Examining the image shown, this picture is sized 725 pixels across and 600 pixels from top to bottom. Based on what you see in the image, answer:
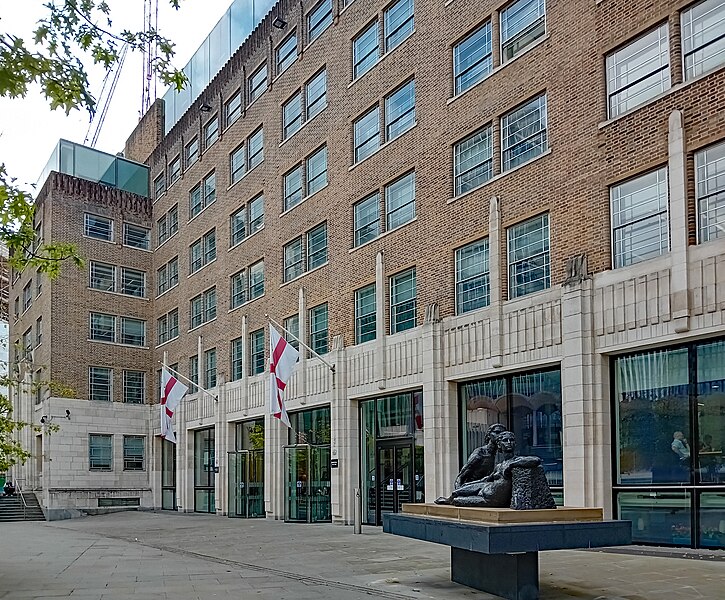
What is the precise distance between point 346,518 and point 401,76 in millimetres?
13815

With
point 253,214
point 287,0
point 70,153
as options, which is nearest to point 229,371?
point 253,214

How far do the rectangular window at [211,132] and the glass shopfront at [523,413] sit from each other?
23624mm

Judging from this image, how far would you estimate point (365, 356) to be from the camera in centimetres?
2802

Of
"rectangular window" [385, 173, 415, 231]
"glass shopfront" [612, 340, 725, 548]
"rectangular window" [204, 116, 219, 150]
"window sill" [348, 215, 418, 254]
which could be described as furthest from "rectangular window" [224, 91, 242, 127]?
"glass shopfront" [612, 340, 725, 548]

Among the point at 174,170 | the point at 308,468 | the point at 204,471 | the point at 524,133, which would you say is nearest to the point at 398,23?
the point at 524,133

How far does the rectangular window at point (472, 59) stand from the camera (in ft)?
77.0

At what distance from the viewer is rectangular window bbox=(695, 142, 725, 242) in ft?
54.3

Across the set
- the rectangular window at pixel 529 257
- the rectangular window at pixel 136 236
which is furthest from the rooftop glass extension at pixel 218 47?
the rectangular window at pixel 529 257

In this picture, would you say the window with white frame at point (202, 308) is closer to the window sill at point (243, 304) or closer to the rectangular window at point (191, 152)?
the window sill at point (243, 304)

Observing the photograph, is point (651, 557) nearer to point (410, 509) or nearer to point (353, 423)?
point (410, 509)

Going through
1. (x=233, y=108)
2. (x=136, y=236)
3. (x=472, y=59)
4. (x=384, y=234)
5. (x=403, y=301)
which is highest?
(x=233, y=108)

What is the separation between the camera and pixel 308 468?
3184cm

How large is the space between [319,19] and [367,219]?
8764mm

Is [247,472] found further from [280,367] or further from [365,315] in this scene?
[365,315]
